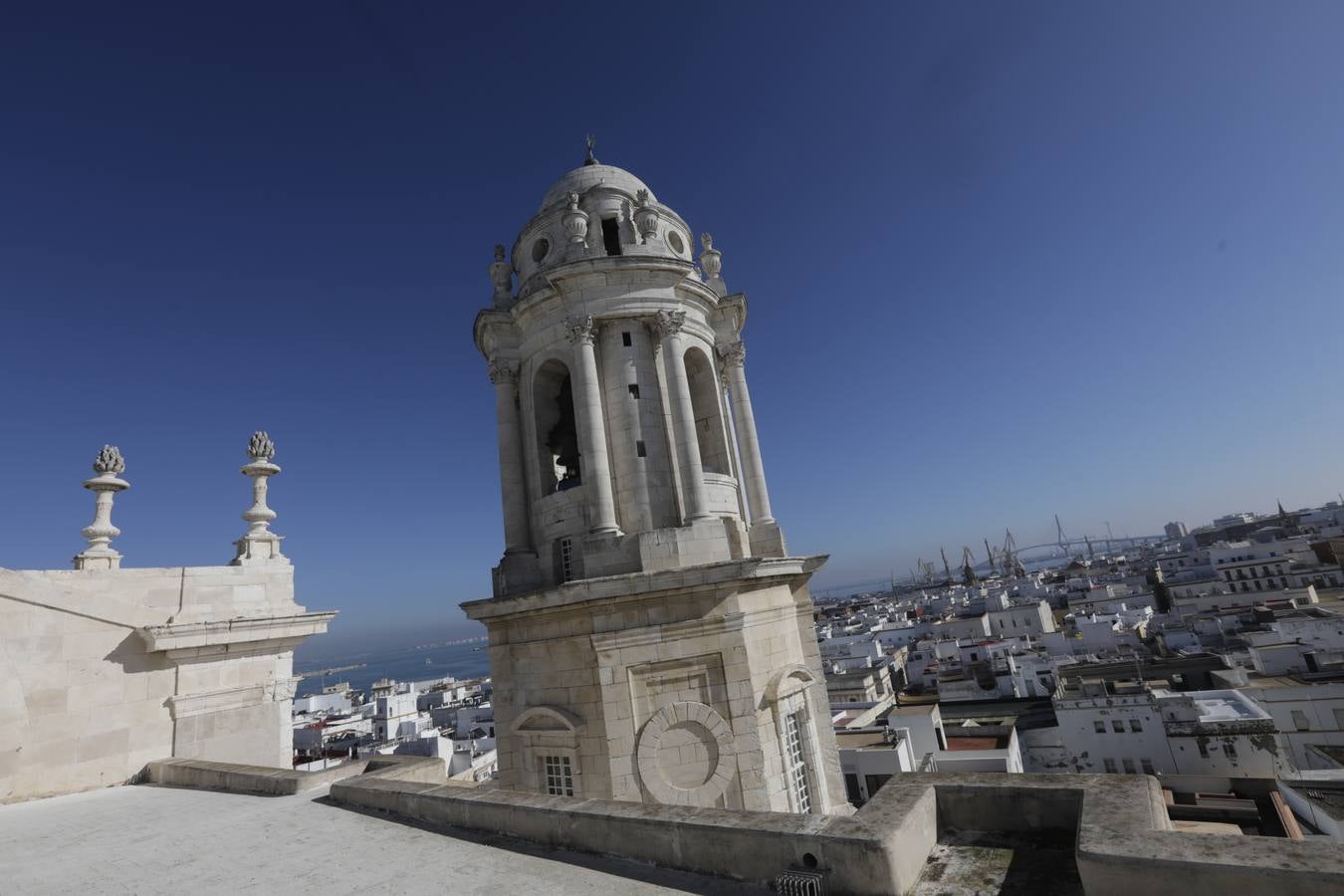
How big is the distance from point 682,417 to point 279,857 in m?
11.1

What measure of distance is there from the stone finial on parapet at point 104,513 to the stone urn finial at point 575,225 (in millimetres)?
10731

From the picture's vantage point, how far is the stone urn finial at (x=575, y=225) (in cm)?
1658

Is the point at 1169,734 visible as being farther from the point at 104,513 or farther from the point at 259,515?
the point at 104,513

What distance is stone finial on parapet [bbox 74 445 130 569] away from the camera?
479 inches

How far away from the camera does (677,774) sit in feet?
42.0

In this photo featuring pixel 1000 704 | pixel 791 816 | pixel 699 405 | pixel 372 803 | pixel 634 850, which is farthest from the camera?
pixel 1000 704

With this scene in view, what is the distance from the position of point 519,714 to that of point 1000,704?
53.6m

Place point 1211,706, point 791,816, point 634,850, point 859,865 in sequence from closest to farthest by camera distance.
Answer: point 859,865, point 791,816, point 634,850, point 1211,706

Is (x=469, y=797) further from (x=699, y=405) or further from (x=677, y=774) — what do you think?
(x=699, y=405)

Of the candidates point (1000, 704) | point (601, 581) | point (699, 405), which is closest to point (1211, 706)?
point (1000, 704)

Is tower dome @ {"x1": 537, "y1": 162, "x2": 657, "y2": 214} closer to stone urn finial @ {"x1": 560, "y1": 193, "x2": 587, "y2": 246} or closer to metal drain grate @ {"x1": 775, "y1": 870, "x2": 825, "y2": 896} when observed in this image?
stone urn finial @ {"x1": 560, "y1": 193, "x2": 587, "y2": 246}

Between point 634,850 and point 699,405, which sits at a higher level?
point 699,405

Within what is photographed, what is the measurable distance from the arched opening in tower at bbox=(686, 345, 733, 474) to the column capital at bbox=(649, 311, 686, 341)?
150cm

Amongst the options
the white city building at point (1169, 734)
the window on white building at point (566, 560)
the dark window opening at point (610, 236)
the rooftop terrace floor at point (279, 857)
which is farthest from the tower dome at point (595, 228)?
the white city building at point (1169, 734)
